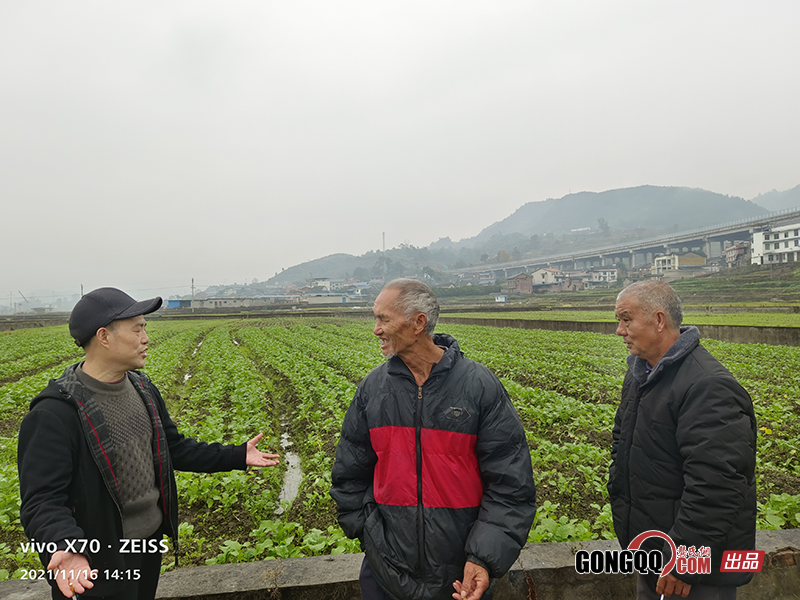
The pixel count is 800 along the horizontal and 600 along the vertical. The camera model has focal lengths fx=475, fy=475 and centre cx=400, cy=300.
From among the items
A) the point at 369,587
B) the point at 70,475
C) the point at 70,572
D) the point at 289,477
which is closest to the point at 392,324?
the point at 369,587

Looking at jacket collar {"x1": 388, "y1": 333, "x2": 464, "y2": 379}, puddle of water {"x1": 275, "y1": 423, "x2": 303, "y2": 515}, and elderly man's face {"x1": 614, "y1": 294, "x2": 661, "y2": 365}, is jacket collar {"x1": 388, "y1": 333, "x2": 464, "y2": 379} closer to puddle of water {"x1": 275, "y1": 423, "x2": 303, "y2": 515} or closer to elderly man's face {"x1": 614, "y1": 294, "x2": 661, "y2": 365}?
elderly man's face {"x1": 614, "y1": 294, "x2": 661, "y2": 365}

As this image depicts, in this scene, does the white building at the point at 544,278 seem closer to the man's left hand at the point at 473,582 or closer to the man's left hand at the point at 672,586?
the man's left hand at the point at 672,586

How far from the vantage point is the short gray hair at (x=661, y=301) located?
8.48ft

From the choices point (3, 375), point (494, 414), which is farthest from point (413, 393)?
point (3, 375)

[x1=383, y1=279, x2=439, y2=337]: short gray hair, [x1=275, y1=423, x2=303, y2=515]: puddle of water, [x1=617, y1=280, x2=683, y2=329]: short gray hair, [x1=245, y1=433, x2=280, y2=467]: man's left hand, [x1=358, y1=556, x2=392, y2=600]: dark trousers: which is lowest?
[x1=275, y1=423, x2=303, y2=515]: puddle of water

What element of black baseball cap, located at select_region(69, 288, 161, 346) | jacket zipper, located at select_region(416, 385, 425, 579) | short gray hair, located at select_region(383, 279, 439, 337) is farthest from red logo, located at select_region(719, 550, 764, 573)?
black baseball cap, located at select_region(69, 288, 161, 346)

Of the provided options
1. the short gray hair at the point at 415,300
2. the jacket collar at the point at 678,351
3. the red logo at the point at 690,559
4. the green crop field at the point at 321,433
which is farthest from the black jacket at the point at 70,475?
the jacket collar at the point at 678,351

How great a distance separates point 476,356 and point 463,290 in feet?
297

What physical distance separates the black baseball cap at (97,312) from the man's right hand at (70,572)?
0.95 metres

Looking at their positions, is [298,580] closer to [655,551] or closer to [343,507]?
[343,507]

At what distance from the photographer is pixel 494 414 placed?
7.45 ft

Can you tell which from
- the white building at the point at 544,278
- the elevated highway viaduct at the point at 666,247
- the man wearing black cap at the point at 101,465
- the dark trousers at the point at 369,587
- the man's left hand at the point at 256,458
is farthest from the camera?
the white building at the point at 544,278

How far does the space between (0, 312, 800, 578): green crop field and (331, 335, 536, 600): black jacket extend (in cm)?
184

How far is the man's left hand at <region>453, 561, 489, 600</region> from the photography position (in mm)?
2090
